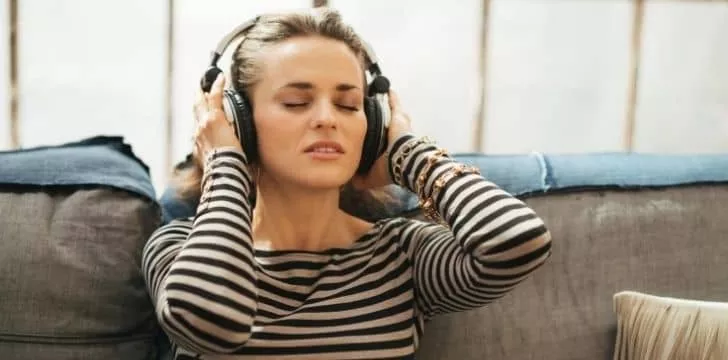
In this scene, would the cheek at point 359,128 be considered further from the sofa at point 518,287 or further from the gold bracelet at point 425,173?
the sofa at point 518,287

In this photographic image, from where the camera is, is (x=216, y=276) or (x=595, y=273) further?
(x=595, y=273)

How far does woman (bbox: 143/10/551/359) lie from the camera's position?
36.8 inches

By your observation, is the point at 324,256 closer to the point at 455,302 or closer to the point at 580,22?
the point at 455,302

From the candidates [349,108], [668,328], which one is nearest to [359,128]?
[349,108]

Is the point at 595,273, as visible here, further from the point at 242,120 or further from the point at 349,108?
Answer: the point at 242,120

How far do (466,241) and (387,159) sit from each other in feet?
0.65

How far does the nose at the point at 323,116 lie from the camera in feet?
3.32

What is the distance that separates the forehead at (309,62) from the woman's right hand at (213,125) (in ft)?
0.21

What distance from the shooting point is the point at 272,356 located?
99 cm

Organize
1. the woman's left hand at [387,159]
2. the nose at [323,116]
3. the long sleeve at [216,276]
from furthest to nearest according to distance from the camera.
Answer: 1. the woman's left hand at [387,159]
2. the nose at [323,116]
3. the long sleeve at [216,276]

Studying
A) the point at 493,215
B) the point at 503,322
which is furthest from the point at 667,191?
the point at 493,215

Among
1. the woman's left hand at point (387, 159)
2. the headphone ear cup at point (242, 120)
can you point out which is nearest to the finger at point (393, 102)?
the woman's left hand at point (387, 159)

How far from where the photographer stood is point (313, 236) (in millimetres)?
1120

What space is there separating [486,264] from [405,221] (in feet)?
0.69
